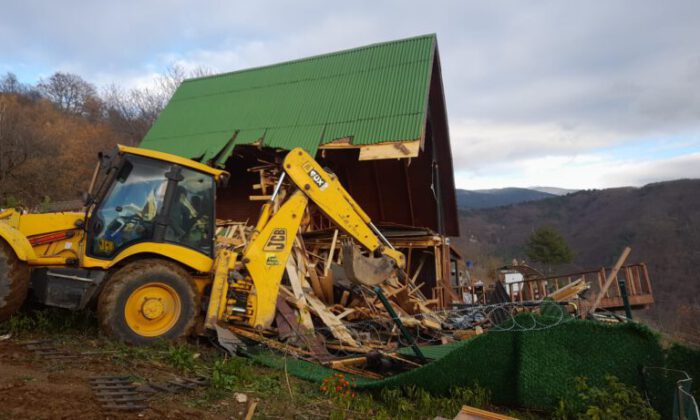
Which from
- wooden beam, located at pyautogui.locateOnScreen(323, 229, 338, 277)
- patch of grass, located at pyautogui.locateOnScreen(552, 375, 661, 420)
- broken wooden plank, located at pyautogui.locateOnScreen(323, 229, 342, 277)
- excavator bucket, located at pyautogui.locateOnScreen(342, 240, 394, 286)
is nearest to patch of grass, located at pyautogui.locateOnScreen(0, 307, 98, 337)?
excavator bucket, located at pyautogui.locateOnScreen(342, 240, 394, 286)

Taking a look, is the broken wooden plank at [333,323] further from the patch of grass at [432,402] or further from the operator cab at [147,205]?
the patch of grass at [432,402]

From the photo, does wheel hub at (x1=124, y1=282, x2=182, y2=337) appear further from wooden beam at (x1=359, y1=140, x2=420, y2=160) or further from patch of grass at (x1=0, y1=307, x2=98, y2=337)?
wooden beam at (x1=359, y1=140, x2=420, y2=160)

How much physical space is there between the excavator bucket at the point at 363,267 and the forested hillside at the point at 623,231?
30.5m

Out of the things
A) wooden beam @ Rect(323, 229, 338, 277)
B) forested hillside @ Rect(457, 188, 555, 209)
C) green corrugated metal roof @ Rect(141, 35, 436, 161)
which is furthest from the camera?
forested hillside @ Rect(457, 188, 555, 209)

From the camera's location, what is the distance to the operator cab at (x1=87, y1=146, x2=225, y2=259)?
21.1 ft

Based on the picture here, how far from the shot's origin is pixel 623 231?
75.1 metres

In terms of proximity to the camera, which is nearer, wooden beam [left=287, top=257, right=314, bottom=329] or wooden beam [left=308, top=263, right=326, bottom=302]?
wooden beam [left=287, top=257, right=314, bottom=329]

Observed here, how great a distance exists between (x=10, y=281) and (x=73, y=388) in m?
2.11

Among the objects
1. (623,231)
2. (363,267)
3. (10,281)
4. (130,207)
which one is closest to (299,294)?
(363,267)

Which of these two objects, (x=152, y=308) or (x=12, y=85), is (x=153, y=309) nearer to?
(x=152, y=308)

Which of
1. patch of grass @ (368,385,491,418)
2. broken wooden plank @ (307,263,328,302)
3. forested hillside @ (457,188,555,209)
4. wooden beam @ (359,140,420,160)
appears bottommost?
patch of grass @ (368,385,491,418)

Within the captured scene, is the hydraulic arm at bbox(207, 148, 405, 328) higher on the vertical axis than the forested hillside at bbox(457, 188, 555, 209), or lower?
lower

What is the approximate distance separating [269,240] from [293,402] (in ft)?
8.86

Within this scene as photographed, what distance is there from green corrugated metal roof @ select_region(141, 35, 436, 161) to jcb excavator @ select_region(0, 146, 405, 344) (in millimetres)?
6281
